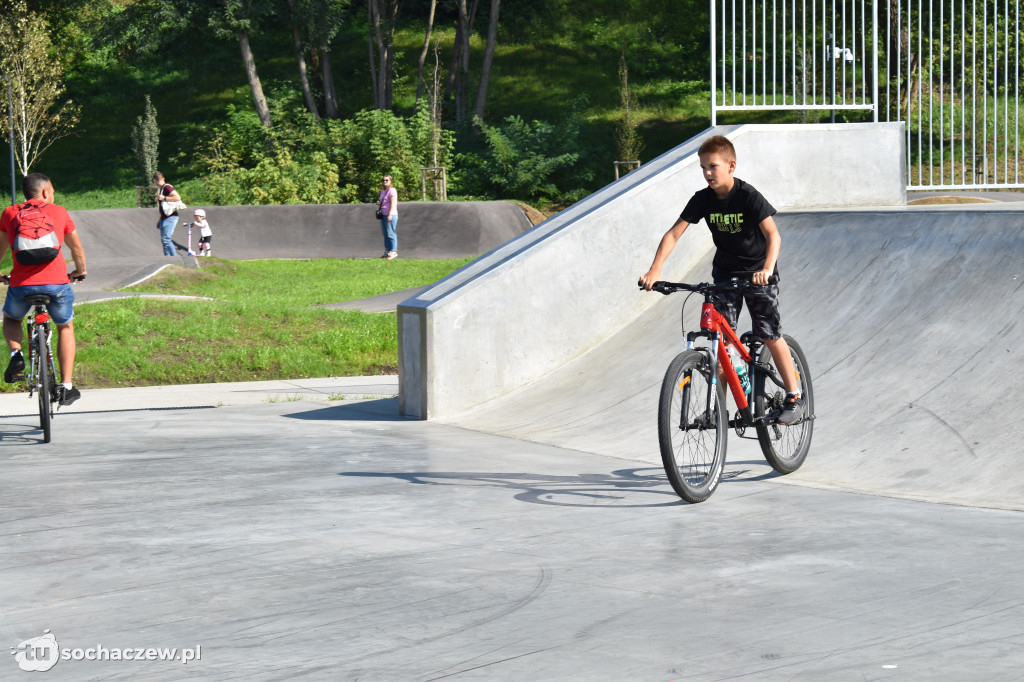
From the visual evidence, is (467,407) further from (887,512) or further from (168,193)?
(168,193)

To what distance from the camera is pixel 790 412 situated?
6.50 metres

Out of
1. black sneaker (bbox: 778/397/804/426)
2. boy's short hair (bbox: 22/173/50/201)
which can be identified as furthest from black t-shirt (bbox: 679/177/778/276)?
boy's short hair (bbox: 22/173/50/201)

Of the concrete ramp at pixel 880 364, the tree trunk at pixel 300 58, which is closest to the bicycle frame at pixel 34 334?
the concrete ramp at pixel 880 364

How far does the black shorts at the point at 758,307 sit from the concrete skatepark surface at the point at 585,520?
0.91 meters

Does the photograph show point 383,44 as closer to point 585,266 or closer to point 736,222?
point 585,266

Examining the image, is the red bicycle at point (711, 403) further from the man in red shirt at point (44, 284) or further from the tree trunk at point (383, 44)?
the tree trunk at point (383, 44)

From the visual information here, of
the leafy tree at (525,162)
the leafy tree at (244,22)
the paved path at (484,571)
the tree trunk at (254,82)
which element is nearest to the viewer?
the paved path at (484,571)

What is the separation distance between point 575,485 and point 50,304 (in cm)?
433

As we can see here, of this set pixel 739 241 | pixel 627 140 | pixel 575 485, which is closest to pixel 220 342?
pixel 575 485

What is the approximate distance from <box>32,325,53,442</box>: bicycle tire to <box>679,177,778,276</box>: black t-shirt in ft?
15.6

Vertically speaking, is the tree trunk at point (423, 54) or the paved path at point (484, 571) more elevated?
the tree trunk at point (423, 54)

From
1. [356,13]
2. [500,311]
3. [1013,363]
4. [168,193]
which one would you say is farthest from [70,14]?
[1013,363]

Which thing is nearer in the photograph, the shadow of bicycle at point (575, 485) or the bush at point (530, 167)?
the shadow of bicycle at point (575, 485)

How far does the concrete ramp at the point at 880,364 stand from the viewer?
264 inches
